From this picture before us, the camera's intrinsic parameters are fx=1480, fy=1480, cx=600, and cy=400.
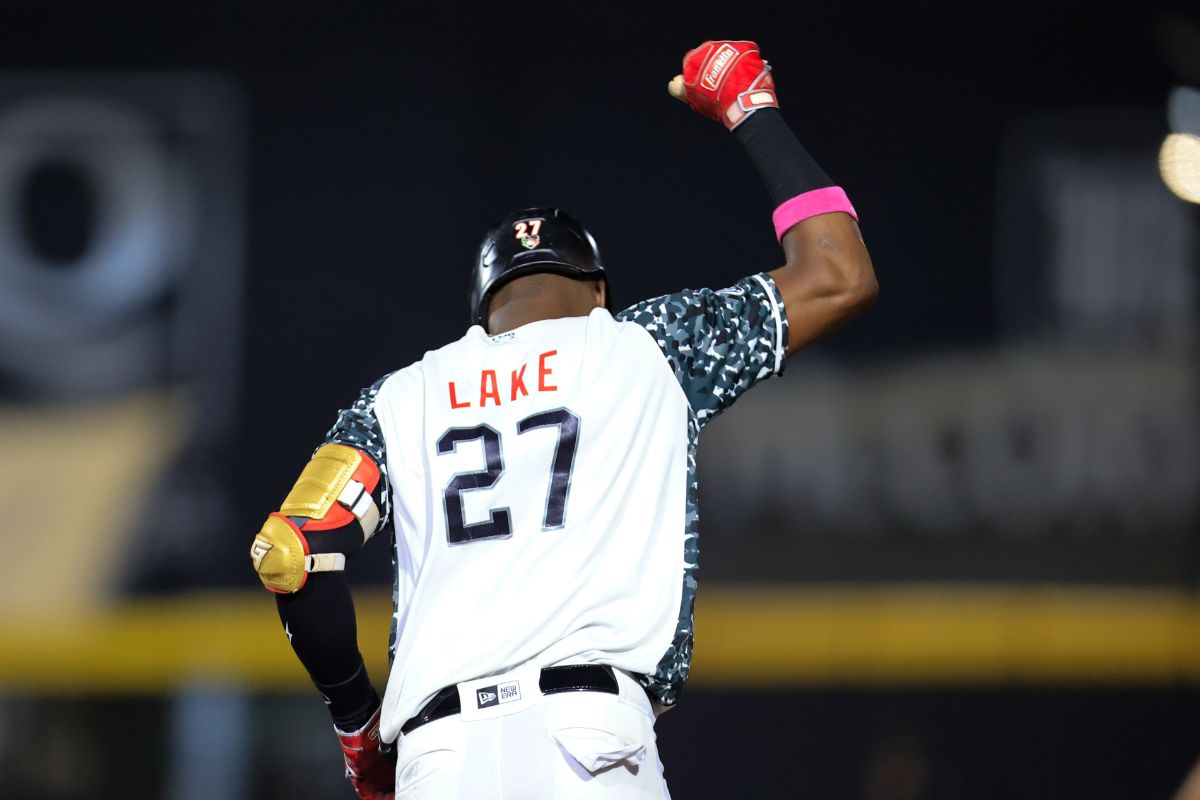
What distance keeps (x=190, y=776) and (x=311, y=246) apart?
93.5 inches

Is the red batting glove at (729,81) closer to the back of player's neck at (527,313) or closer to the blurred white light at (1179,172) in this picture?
the back of player's neck at (527,313)

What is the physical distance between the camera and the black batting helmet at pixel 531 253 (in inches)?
94.2

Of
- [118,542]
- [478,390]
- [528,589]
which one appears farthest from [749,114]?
[118,542]

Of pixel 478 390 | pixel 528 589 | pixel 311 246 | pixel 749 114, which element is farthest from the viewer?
Result: pixel 311 246

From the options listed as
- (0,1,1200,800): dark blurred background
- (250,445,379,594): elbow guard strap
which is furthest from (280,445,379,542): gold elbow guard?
(0,1,1200,800): dark blurred background

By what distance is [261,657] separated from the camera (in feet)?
20.3

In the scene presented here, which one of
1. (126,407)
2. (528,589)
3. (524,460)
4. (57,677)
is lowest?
(57,677)

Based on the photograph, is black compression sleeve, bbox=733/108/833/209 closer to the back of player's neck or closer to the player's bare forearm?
the player's bare forearm

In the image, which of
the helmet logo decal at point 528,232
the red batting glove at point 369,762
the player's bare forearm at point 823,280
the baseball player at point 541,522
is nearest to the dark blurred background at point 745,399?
the red batting glove at point 369,762

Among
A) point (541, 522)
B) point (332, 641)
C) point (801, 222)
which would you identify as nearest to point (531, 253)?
point (801, 222)

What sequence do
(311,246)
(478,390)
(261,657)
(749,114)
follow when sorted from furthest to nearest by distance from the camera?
1. (311,246)
2. (261,657)
3. (749,114)
4. (478,390)

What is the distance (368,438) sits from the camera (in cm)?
221

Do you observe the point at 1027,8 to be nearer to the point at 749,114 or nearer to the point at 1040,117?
the point at 1040,117

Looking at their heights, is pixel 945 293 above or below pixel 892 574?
above
